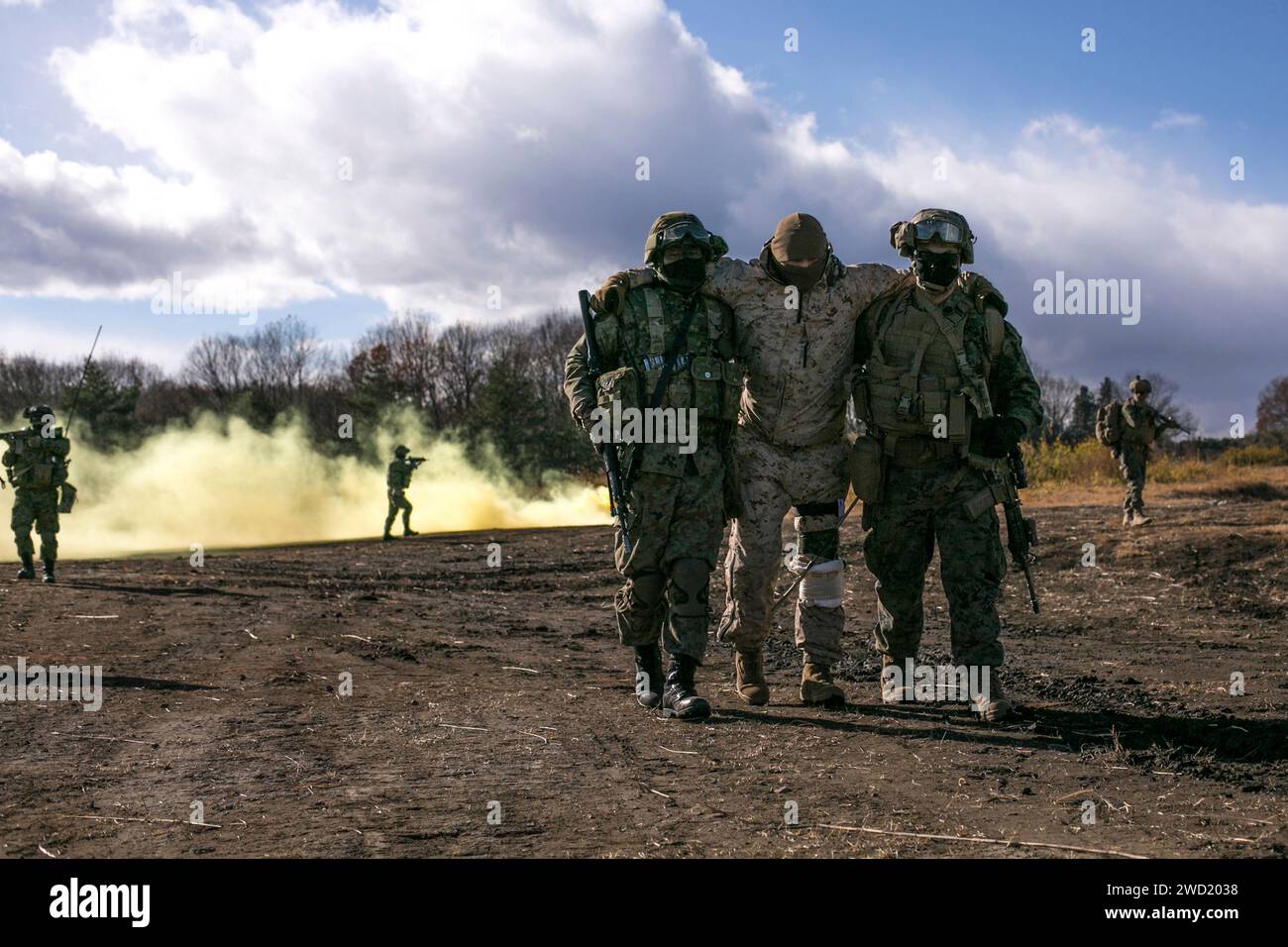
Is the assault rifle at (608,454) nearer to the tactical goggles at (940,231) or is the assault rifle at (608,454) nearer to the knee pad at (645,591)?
the knee pad at (645,591)

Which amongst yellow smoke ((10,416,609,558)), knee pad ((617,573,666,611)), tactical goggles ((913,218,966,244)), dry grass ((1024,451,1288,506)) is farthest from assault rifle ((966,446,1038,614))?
yellow smoke ((10,416,609,558))

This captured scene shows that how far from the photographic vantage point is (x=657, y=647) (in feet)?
20.5

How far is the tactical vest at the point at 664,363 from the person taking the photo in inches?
231

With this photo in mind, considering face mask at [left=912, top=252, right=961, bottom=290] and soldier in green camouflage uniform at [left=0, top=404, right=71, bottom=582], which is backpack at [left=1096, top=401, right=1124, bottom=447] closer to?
face mask at [left=912, top=252, right=961, bottom=290]

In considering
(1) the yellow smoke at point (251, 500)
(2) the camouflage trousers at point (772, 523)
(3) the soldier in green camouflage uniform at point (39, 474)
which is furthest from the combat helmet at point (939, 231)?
(1) the yellow smoke at point (251, 500)

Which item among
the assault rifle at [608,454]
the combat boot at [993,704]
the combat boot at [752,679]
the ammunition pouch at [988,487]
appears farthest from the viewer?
the combat boot at [752,679]

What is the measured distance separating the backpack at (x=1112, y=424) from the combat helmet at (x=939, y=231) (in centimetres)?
1435

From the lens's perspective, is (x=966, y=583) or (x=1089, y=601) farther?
(x=1089, y=601)

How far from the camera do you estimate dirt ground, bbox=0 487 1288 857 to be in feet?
12.8

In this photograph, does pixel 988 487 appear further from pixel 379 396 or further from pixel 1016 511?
pixel 379 396
